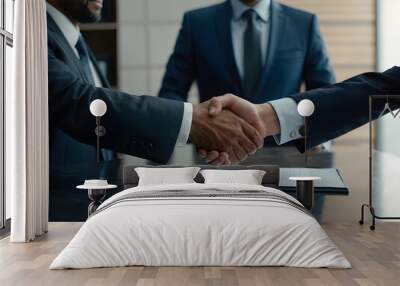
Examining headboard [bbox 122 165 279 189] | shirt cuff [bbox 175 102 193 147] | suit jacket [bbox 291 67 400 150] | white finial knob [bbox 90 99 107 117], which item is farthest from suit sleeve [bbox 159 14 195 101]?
suit jacket [bbox 291 67 400 150]

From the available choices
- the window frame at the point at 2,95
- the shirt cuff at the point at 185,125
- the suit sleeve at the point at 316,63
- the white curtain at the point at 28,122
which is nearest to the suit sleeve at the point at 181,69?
the shirt cuff at the point at 185,125

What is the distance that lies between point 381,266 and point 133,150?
3.09 metres

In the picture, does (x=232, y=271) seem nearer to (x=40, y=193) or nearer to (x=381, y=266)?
(x=381, y=266)

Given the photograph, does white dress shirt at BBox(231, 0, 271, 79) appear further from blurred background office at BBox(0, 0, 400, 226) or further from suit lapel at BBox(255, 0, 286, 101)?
blurred background office at BBox(0, 0, 400, 226)

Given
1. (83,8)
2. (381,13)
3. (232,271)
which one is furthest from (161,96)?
(232,271)

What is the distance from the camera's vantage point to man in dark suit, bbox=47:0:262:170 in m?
6.54

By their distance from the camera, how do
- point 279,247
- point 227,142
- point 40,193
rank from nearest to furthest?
point 279,247
point 40,193
point 227,142

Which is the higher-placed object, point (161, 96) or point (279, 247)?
point (161, 96)

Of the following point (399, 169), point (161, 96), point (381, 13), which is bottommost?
point (399, 169)

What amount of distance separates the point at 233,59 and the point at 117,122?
1400mm

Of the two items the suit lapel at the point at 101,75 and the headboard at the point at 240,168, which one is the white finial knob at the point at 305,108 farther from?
the suit lapel at the point at 101,75

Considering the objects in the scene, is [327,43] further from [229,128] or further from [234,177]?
[234,177]

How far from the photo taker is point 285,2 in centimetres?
680

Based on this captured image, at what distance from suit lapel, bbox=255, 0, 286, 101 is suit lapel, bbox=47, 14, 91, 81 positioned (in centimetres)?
190
